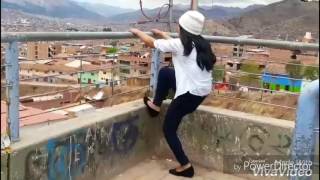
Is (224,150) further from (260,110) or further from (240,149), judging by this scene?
(260,110)

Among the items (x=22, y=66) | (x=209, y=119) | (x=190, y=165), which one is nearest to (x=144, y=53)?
(x=209, y=119)

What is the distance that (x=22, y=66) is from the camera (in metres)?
3.26

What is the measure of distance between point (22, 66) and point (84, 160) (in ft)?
3.18

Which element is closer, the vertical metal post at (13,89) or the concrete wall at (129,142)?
the vertical metal post at (13,89)

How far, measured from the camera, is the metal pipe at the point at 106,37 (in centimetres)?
300

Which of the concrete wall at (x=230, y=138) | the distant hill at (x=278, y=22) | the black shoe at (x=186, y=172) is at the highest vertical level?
the distant hill at (x=278, y=22)

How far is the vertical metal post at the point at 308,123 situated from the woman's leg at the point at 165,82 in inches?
105

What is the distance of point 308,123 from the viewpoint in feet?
5.68

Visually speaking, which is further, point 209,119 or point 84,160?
point 209,119

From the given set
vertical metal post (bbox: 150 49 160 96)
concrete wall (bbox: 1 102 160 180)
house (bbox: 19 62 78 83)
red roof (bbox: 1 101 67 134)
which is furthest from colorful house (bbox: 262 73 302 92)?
red roof (bbox: 1 101 67 134)

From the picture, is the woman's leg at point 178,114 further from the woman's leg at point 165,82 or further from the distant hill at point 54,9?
the distant hill at point 54,9

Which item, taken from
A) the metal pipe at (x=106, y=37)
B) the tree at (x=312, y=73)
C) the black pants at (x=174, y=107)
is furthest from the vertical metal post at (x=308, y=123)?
the black pants at (x=174, y=107)

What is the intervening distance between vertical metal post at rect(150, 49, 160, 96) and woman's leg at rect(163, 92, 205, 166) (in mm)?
729

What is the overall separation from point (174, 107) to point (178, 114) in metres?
0.09
